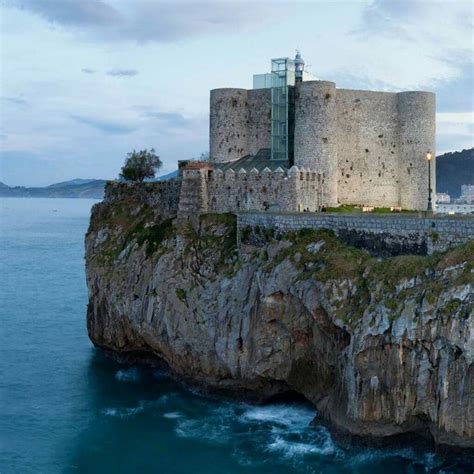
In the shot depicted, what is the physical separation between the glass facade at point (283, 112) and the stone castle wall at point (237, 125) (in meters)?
1.53

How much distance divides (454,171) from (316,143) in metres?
136

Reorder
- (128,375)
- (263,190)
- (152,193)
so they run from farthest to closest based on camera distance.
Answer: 1. (152,193)
2. (128,375)
3. (263,190)

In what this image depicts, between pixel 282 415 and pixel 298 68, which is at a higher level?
pixel 298 68

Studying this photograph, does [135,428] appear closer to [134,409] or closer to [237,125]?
[134,409]

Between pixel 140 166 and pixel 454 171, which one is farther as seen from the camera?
pixel 454 171

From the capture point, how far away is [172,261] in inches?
1601

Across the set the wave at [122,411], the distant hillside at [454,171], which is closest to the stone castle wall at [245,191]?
the wave at [122,411]

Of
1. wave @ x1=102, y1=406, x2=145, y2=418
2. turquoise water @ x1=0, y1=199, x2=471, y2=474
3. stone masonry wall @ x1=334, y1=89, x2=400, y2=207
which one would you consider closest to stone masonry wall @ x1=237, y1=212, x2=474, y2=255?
turquoise water @ x1=0, y1=199, x2=471, y2=474

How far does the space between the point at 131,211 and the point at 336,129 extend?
587 inches

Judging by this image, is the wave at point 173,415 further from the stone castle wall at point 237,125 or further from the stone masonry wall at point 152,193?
the stone castle wall at point 237,125

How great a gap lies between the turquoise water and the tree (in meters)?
14.0

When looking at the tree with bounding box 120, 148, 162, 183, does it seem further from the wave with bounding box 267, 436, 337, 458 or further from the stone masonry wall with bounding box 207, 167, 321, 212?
the wave with bounding box 267, 436, 337, 458

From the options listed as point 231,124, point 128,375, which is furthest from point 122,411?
point 231,124

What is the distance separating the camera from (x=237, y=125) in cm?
4522
